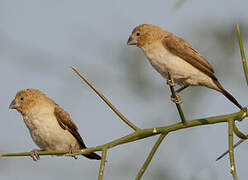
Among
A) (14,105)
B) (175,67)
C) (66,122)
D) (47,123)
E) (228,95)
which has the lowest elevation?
(228,95)

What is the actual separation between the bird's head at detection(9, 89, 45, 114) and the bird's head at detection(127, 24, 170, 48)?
59.2 inches

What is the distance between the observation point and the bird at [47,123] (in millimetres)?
5867

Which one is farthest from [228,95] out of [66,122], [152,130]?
[152,130]

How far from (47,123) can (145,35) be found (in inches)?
70.9

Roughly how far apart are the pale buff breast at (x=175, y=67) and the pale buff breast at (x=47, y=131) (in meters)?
1.47

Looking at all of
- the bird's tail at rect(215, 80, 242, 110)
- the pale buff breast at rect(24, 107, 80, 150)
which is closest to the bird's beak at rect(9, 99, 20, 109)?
the pale buff breast at rect(24, 107, 80, 150)

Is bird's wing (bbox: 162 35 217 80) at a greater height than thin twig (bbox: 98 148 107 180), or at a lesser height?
lesser

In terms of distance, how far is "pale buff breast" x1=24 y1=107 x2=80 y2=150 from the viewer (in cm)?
585

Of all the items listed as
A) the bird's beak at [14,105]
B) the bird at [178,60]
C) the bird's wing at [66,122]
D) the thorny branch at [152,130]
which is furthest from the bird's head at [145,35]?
the thorny branch at [152,130]

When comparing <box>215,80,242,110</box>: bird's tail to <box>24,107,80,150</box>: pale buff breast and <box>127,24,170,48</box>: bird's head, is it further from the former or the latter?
<box>24,107,80,150</box>: pale buff breast

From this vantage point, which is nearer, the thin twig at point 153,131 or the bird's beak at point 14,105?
the thin twig at point 153,131

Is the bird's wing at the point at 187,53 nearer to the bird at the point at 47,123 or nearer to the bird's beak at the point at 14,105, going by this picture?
the bird at the point at 47,123

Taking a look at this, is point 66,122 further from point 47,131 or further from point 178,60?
point 178,60

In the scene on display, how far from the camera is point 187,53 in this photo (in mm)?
6105
